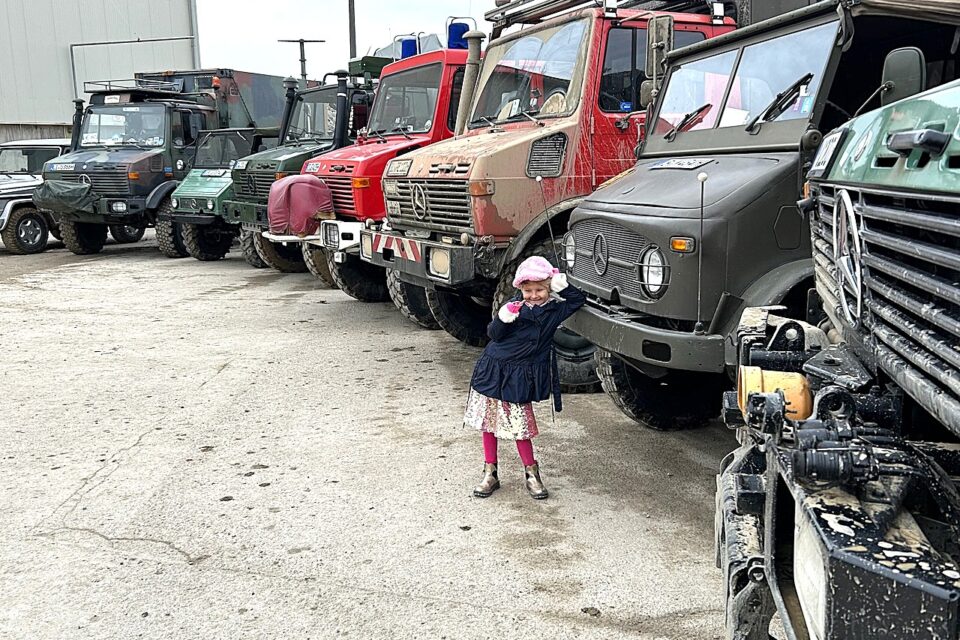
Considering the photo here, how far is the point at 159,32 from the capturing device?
99.2ft

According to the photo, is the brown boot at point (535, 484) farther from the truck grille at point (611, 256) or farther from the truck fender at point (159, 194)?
the truck fender at point (159, 194)

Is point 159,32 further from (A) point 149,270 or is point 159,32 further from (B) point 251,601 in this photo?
(B) point 251,601

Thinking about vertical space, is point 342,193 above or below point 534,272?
above

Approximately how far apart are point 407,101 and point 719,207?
5.56 m

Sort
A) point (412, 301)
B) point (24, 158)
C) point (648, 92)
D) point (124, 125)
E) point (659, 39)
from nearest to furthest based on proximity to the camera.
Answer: point (659, 39) < point (648, 92) < point (412, 301) < point (124, 125) < point (24, 158)

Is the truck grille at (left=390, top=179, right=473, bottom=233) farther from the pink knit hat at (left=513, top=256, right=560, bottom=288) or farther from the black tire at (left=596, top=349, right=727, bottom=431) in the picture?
the pink knit hat at (left=513, top=256, right=560, bottom=288)

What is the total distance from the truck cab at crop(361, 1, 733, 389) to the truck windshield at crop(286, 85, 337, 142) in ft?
15.2

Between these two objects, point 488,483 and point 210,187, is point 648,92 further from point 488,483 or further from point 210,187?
point 210,187

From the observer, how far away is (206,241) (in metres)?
14.4

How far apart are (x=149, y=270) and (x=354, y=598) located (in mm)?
11151

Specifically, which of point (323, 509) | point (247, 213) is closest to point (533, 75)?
point (323, 509)

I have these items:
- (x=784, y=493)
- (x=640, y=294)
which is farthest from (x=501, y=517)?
(x=784, y=493)

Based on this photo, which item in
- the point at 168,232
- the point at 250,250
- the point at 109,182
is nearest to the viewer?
the point at 250,250

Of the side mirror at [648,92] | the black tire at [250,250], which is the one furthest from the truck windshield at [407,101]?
the black tire at [250,250]
